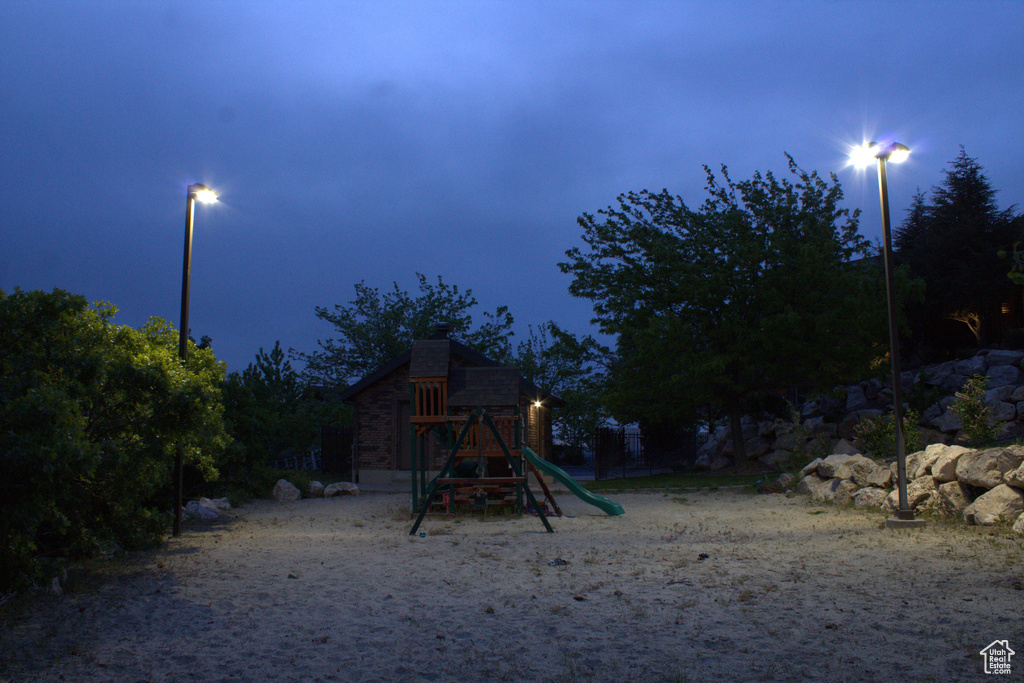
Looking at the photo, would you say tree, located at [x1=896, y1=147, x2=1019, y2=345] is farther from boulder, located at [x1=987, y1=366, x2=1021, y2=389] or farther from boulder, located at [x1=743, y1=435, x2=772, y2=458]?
boulder, located at [x1=743, y1=435, x2=772, y2=458]

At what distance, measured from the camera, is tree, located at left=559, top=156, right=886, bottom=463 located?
2259 cm

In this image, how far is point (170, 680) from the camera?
4.71 m

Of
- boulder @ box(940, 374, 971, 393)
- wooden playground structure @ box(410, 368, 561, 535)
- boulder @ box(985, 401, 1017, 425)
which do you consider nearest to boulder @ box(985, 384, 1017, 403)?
boulder @ box(985, 401, 1017, 425)

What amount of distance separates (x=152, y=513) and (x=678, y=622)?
6904mm

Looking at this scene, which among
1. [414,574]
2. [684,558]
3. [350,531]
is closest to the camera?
[414,574]

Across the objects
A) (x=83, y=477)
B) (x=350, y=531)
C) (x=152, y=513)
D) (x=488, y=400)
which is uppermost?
(x=488, y=400)

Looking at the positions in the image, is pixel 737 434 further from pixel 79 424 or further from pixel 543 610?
pixel 79 424

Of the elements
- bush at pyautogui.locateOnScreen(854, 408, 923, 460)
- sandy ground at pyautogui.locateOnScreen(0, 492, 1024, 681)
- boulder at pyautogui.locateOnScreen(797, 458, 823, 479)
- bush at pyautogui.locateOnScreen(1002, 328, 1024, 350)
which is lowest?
sandy ground at pyautogui.locateOnScreen(0, 492, 1024, 681)

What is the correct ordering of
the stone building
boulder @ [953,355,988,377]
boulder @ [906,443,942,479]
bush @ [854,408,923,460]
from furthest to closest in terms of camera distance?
boulder @ [953,355,988,377] < the stone building < bush @ [854,408,923,460] < boulder @ [906,443,942,479]

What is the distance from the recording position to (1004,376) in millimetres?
24672

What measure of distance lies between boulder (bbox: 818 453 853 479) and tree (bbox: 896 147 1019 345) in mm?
19118

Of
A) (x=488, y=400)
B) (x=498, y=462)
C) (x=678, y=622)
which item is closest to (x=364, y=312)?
(x=498, y=462)

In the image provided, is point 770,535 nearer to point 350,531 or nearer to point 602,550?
point 602,550

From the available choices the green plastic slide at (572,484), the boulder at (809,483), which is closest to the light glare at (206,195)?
the green plastic slide at (572,484)
